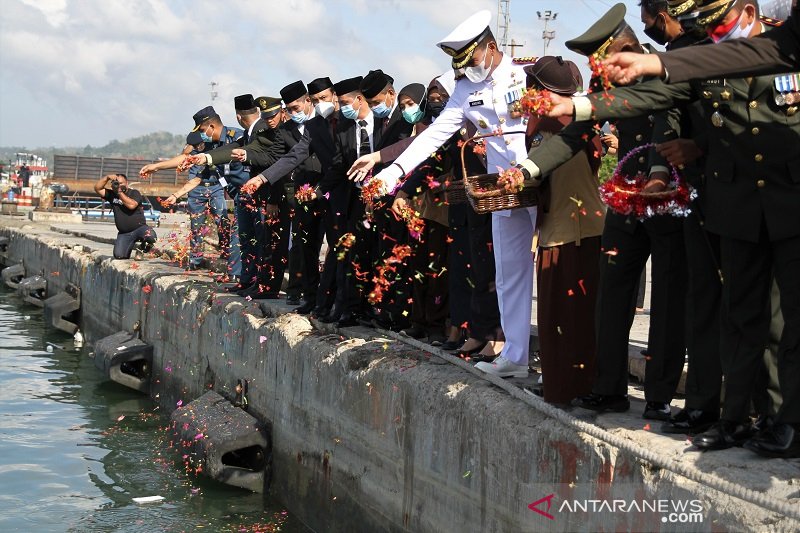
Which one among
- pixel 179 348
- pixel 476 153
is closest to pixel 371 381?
pixel 476 153

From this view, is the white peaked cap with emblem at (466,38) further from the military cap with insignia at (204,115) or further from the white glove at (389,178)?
the military cap with insignia at (204,115)

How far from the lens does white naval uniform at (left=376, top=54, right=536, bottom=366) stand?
20.9ft

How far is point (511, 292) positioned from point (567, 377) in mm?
1087

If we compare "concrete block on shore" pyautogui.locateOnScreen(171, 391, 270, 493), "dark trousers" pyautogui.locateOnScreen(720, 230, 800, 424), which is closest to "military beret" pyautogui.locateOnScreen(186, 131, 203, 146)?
"concrete block on shore" pyautogui.locateOnScreen(171, 391, 270, 493)

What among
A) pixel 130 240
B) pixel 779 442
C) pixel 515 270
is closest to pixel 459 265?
pixel 515 270

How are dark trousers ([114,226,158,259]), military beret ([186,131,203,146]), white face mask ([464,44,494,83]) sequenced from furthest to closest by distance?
dark trousers ([114,226,158,259]) < military beret ([186,131,203,146]) < white face mask ([464,44,494,83])

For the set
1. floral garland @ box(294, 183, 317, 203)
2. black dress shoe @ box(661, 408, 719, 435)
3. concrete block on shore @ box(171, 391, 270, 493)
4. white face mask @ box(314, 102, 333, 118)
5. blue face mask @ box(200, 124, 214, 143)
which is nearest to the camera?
black dress shoe @ box(661, 408, 719, 435)

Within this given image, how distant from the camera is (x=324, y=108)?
948 centimetres

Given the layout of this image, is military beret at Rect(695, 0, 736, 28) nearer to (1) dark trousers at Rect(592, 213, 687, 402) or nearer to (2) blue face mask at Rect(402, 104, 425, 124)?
(1) dark trousers at Rect(592, 213, 687, 402)

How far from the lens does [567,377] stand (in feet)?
17.8

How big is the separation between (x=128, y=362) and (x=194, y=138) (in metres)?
3.04

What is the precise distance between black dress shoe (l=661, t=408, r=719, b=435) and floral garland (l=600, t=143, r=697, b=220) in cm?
91

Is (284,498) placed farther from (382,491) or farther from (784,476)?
(784,476)

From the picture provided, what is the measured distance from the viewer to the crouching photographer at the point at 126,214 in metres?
16.8
